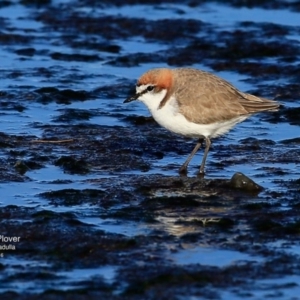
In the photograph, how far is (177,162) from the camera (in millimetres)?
11273

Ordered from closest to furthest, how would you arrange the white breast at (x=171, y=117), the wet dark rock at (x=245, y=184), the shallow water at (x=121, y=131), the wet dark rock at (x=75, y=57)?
the shallow water at (x=121, y=131) < the wet dark rock at (x=245, y=184) < the white breast at (x=171, y=117) < the wet dark rock at (x=75, y=57)

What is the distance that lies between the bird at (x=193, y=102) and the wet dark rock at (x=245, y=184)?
76 centimetres

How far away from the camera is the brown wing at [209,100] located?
1061 cm

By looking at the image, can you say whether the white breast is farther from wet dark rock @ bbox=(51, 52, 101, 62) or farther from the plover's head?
wet dark rock @ bbox=(51, 52, 101, 62)

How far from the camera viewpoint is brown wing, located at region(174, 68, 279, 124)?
10.6 meters

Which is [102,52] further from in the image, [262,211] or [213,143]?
[262,211]

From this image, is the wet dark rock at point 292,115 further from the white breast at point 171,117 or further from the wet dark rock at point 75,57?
the wet dark rock at point 75,57

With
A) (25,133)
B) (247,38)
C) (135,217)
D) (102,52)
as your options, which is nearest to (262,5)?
(247,38)

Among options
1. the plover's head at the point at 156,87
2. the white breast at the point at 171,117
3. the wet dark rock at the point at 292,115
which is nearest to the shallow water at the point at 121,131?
the wet dark rock at the point at 292,115

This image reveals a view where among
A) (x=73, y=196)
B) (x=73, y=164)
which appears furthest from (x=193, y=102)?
(x=73, y=196)

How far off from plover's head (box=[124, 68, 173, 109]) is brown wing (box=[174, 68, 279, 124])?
12 cm

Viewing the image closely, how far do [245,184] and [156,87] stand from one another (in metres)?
1.43

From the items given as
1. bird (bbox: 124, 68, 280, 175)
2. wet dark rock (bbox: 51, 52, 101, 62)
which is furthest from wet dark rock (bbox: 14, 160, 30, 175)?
wet dark rock (bbox: 51, 52, 101, 62)

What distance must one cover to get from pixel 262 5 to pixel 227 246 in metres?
11.5
